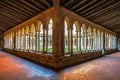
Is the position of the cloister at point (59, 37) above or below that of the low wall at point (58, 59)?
above

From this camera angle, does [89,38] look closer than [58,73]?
No

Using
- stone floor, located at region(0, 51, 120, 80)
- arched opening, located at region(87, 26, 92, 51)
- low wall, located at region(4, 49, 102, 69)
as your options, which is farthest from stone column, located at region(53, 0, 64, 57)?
arched opening, located at region(87, 26, 92, 51)

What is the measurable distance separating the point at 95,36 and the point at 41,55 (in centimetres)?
497

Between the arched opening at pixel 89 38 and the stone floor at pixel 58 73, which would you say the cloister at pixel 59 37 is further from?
the stone floor at pixel 58 73

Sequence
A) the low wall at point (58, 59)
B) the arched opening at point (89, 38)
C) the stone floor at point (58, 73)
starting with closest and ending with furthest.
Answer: the stone floor at point (58, 73)
the low wall at point (58, 59)
the arched opening at point (89, 38)

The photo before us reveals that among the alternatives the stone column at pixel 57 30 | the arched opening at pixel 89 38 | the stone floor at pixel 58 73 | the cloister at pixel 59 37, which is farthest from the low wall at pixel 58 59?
the arched opening at pixel 89 38

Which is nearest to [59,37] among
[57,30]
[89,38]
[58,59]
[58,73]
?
[57,30]

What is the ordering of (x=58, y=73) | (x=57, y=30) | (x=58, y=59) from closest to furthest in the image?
(x=58, y=73), (x=58, y=59), (x=57, y=30)

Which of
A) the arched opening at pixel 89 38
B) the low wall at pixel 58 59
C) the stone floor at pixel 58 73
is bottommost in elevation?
the stone floor at pixel 58 73

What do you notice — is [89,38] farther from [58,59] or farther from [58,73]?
[58,73]

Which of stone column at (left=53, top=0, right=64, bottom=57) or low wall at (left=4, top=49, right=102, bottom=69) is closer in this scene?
low wall at (left=4, top=49, right=102, bottom=69)

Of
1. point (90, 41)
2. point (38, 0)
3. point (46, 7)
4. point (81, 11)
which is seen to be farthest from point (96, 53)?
point (38, 0)

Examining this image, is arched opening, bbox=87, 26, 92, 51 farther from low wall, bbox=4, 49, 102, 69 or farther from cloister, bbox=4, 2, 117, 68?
low wall, bbox=4, 49, 102, 69

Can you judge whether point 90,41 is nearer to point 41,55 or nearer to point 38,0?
point 41,55
